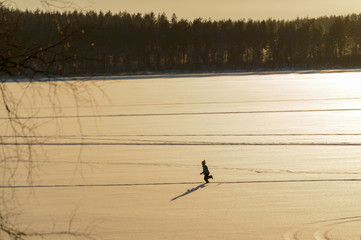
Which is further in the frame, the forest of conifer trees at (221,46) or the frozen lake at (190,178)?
the forest of conifer trees at (221,46)

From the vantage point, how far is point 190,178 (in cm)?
1177

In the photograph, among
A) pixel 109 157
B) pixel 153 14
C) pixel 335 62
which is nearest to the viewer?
pixel 109 157

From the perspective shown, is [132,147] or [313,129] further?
[313,129]

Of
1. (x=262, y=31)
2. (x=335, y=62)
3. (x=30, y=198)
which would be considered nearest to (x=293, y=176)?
(x=30, y=198)

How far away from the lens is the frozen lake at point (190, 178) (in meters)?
7.41

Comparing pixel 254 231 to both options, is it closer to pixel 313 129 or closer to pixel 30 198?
pixel 30 198

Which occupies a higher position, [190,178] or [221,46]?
[221,46]

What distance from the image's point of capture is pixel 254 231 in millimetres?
7422

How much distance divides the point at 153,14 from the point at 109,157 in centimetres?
15496

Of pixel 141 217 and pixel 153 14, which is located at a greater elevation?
pixel 153 14

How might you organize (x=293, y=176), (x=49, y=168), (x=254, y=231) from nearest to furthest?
(x=254, y=231)
(x=293, y=176)
(x=49, y=168)

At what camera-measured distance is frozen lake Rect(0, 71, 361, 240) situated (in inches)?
292

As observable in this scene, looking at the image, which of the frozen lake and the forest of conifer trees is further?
the forest of conifer trees

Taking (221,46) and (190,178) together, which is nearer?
(190,178)
